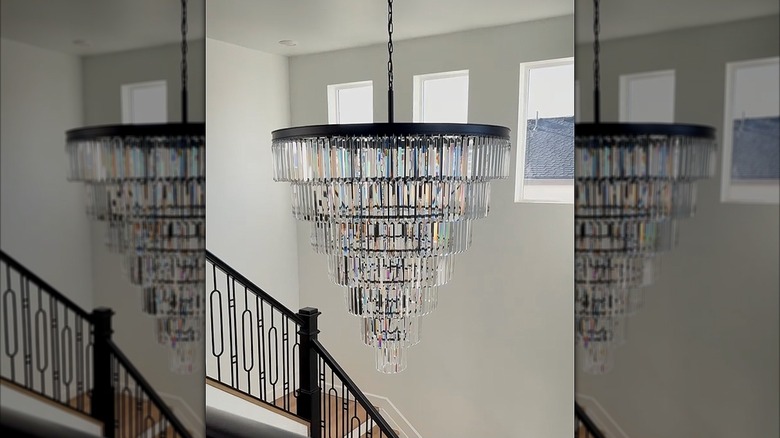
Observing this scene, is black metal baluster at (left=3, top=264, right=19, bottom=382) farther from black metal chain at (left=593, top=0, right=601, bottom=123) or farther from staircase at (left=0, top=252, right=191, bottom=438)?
black metal chain at (left=593, top=0, right=601, bottom=123)

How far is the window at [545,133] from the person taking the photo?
432cm

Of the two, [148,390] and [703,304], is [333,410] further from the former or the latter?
[703,304]

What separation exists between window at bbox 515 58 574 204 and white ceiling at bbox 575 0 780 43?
3894 mm

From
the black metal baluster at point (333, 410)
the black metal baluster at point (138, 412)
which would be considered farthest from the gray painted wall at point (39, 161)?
the black metal baluster at point (333, 410)

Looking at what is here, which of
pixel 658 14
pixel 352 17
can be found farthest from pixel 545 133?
pixel 658 14

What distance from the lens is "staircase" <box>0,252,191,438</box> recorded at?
0.51 metres

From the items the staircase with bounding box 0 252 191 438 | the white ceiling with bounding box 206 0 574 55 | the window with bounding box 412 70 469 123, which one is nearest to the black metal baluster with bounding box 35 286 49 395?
the staircase with bounding box 0 252 191 438

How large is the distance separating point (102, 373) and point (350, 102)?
→ 16.1 ft

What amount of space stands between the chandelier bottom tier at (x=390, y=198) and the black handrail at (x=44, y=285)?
60.4 inches

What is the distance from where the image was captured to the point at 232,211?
4.89m

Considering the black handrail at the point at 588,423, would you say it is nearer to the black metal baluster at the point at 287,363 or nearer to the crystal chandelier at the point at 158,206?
the crystal chandelier at the point at 158,206

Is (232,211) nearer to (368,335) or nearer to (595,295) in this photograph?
(368,335)

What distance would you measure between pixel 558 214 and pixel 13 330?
163 inches

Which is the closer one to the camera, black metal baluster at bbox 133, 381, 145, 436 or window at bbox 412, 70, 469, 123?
black metal baluster at bbox 133, 381, 145, 436
